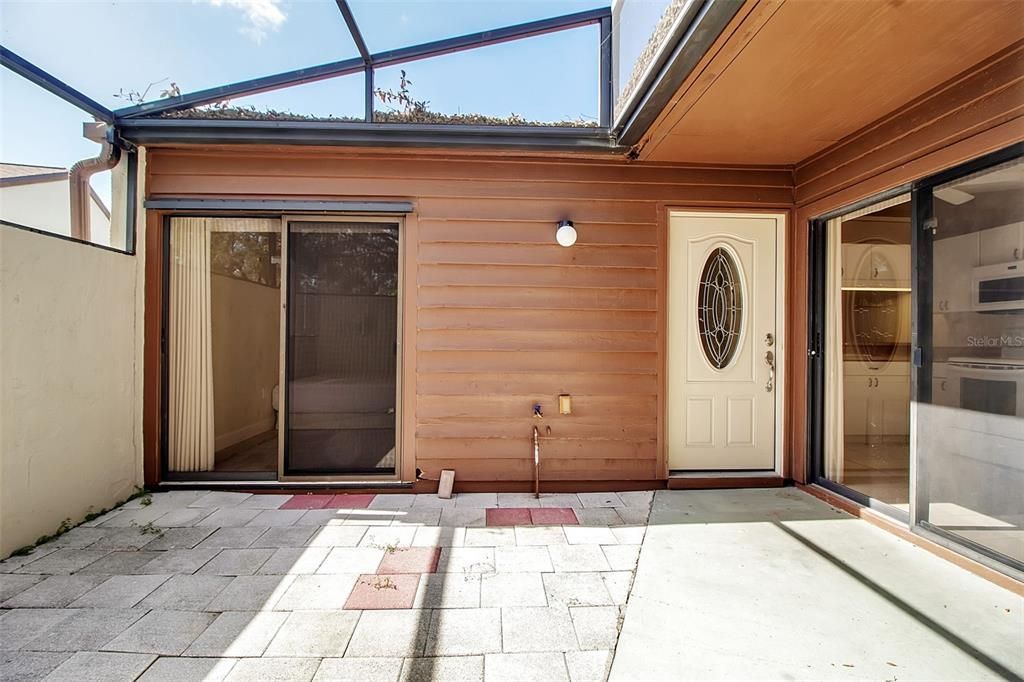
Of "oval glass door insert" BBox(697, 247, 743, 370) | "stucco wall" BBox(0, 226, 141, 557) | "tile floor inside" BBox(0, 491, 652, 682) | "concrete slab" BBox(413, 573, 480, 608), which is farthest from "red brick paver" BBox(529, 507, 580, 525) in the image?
"stucco wall" BBox(0, 226, 141, 557)

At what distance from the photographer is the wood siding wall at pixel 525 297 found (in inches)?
136

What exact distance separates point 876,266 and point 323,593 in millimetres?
3791

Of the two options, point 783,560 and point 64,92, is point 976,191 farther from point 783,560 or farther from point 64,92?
point 64,92

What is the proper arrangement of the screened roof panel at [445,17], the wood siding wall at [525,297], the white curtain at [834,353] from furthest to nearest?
1. the wood siding wall at [525,297]
2. the white curtain at [834,353]
3. the screened roof panel at [445,17]

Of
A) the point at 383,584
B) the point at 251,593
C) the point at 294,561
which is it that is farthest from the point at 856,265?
the point at 251,593

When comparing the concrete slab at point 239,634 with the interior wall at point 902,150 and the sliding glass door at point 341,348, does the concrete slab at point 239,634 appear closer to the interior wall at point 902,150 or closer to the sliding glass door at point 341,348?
the sliding glass door at point 341,348

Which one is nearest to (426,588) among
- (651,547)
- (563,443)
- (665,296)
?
(651,547)

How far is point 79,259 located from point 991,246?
16.2 ft

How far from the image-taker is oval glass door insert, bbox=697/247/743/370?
3.67m

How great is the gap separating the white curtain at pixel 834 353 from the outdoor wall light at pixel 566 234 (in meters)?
1.85

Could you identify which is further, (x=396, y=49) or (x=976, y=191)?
(x=396, y=49)

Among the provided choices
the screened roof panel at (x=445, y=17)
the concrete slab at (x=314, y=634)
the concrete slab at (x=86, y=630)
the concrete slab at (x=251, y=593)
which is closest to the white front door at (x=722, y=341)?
the screened roof panel at (x=445, y=17)

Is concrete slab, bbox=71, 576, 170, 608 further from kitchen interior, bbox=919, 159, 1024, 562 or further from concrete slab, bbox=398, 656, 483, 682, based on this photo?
kitchen interior, bbox=919, 159, 1024, 562

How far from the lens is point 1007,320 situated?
86.2 inches
